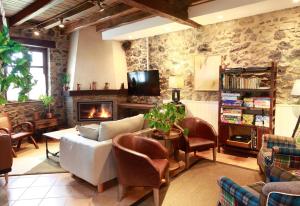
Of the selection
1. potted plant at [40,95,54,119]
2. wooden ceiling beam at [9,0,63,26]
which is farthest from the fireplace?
wooden ceiling beam at [9,0,63,26]

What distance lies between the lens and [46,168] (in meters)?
3.75

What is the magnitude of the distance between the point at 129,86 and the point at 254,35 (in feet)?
11.5

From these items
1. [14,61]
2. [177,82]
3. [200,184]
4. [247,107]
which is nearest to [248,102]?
[247,107]

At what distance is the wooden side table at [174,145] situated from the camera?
10.9ft

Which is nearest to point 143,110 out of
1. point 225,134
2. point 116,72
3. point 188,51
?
point 116,72

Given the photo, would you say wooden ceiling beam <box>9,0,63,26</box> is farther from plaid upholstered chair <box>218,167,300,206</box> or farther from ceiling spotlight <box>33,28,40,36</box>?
plaid upholstered chair <box>218,167,300,206</box>

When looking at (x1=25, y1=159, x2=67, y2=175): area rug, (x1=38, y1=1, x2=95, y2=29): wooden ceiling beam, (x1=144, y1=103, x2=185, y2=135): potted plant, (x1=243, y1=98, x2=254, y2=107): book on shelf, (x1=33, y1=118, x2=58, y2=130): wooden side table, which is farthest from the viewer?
(x1=33, y1=118, x2=58, y2=130): wooden side table

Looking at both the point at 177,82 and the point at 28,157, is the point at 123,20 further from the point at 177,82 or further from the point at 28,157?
the point at 28,157

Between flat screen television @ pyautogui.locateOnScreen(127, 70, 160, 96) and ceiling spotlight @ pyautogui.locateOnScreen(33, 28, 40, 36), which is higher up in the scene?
ceiling spotlight @ pyautogui.locateOnScreen(33, 28, 40, 36)

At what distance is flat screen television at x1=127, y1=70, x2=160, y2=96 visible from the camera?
19.0 feet

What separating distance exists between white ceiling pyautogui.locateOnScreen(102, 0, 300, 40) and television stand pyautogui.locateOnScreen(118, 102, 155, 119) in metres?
1.83

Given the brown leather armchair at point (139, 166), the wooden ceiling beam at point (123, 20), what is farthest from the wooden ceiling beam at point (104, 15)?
the brown leather armchair at point (139, 166)

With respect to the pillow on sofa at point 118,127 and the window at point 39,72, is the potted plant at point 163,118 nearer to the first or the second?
the pillow on sofa at point 118,127

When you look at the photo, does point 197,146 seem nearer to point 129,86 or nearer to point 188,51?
point 188,51
